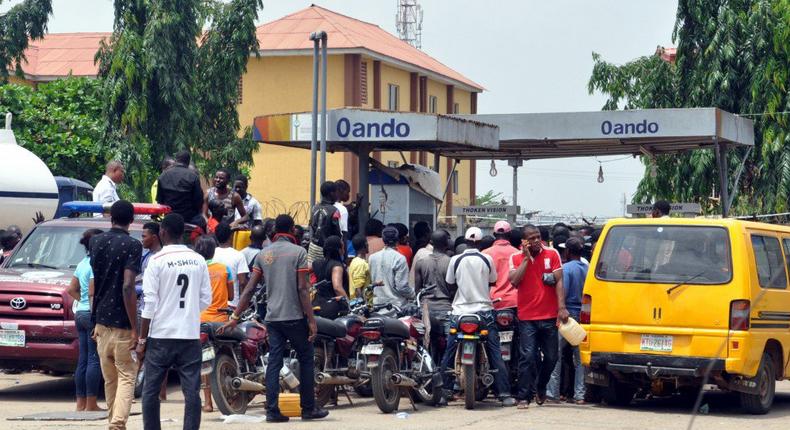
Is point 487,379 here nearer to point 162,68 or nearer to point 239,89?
point 162,68

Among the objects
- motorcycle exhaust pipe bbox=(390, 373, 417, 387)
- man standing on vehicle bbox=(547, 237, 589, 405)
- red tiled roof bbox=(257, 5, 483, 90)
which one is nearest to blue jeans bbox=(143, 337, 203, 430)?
motorcycle exhaust pipe bbox=(390, 373, 417, 387)

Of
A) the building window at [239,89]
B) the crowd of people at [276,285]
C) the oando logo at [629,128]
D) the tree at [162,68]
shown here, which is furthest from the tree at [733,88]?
the crowd of people at [276,285]

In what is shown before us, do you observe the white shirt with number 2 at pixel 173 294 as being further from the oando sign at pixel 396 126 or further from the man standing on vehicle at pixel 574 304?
the oando sign at pixel 396 126

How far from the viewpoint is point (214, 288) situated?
13031 millimetres

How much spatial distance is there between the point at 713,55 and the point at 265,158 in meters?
24.4

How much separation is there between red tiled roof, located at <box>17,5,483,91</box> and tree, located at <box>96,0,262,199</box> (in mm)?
11484

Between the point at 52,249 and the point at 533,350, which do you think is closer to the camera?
the point at 533,350

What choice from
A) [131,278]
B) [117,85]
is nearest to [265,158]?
[117,85]

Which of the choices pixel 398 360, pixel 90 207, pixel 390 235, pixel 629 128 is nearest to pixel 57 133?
pixel 629 128

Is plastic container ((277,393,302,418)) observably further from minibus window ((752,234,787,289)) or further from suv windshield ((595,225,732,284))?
minibus window ((752,234,787,289))

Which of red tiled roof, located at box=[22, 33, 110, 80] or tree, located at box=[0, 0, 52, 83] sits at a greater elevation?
red tiled roof, located at box=[22, 33, 110, 80]

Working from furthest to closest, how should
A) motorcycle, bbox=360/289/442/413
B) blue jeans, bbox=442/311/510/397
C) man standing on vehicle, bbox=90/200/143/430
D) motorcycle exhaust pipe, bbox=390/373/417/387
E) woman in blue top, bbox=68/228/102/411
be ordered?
blue jeans, bbox=442/311/510/397 → motorcycle exhaust pipe, bbox=390/373/417/387 → motorcycle, bbox=360/289/442/413 → woman in blue top, bbox=68/228/102/411 → man standing on vehicle, bbox=90/200/143/430

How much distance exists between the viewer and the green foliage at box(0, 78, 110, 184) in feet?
119

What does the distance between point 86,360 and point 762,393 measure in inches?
265
